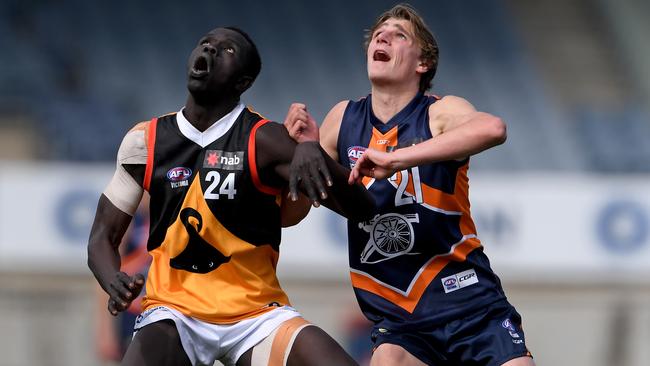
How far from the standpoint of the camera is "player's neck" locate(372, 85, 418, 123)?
523 centimetres

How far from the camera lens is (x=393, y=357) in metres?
4.95

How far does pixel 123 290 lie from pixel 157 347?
279mm

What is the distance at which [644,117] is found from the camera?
16625 mm

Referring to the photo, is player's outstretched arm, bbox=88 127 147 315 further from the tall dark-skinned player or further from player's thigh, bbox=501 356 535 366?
player's thigh, bbox=501 356 535 366

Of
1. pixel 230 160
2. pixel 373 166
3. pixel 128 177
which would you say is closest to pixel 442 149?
pixel 373 166

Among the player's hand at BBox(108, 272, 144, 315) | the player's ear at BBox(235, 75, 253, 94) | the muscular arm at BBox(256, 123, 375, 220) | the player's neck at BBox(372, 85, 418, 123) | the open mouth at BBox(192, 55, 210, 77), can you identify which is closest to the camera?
the player's hand at BBox(108, 272, 144, 315)

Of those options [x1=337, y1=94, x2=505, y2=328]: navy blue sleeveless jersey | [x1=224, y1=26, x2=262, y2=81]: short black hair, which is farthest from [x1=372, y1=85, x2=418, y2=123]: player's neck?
[x1=224, y1=26, x2=262, y2=81]: short black hair

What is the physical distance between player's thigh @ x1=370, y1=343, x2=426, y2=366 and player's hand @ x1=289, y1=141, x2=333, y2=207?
0.89m

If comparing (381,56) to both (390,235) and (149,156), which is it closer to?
(390,235)

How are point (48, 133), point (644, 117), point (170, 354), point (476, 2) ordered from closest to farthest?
1. point (170, 354)
2. point (48, 133)
3. point (644, 117)
4. point (476, 2)

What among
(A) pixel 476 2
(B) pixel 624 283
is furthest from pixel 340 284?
(A) pixel 476 2

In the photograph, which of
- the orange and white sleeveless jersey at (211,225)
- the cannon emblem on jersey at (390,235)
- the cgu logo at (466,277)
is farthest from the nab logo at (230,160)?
the cgu logo at (466,277)

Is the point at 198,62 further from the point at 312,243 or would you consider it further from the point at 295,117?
the point at 312,243

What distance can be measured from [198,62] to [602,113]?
13.0 meters
